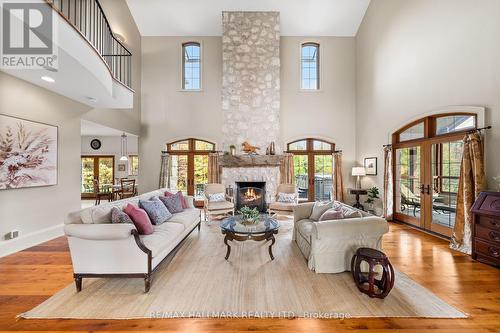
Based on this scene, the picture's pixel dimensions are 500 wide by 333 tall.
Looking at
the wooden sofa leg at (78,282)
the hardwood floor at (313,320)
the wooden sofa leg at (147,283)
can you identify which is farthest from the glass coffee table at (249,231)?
the wooden sofa leg at (78,282)

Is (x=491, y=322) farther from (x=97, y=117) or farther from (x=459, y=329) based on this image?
(x=97, y=117)

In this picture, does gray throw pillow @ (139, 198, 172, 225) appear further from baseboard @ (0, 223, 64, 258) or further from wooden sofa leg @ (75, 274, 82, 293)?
baseboard @ (0, 223, 64, 258)

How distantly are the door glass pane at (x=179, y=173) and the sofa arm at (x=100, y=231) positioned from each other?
219 inches

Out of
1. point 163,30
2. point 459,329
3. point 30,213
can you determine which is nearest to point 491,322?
point 459,329

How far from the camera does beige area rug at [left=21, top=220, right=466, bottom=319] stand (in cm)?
223

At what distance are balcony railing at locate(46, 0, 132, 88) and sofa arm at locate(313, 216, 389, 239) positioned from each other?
4579 mm

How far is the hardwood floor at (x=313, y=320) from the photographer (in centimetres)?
205

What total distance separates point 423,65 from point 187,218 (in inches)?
222

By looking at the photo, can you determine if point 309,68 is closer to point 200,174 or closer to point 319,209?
point 200,174

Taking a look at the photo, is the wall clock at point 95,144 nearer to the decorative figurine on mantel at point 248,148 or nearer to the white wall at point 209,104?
the white wall at point 209,104

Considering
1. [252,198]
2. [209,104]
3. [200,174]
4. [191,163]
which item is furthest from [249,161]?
[209,104]

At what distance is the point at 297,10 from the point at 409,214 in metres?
6.61

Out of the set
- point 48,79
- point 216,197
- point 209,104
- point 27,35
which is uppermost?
point 209,104

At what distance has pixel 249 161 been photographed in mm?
7188
